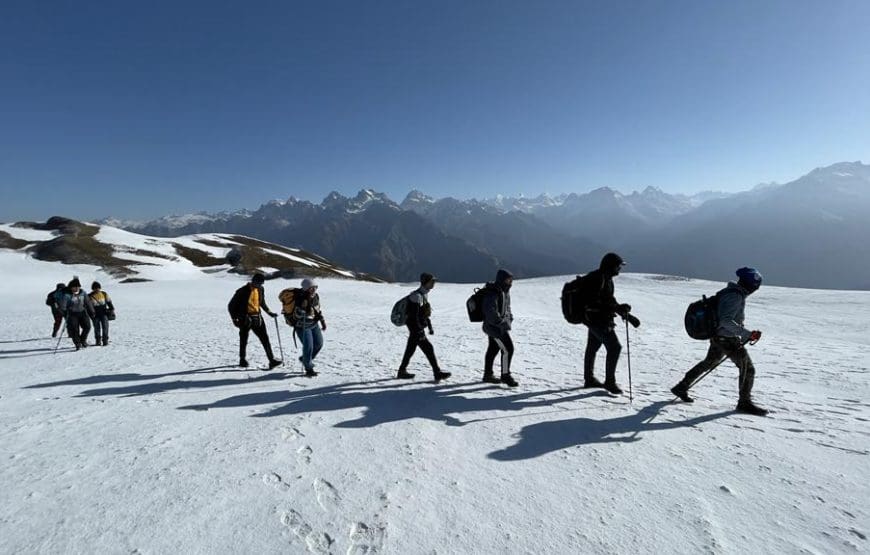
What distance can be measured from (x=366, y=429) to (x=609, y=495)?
3674mm

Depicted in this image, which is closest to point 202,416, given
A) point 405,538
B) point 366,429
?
point 366,429

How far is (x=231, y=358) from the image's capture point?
12383mm

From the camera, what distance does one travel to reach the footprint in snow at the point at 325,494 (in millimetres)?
4359

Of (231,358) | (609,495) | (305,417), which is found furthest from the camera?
(231,358)

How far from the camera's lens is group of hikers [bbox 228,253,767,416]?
24.0ft

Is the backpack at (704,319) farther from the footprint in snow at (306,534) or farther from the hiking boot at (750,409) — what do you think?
the footprint in snow at (306,534)

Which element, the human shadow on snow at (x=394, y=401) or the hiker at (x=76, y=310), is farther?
the hiker at (x=76, y=310)

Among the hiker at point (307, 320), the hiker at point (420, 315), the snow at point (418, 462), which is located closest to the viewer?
the snow at point (418, 462)

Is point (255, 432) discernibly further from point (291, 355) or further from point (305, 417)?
point (291, 355)

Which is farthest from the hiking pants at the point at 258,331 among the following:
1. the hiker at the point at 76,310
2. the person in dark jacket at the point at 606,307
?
the person in dark jacket at the point at 606,307

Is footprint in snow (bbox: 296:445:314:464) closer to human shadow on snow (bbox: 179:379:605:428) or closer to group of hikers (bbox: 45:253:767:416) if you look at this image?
human shadow on snow (bbox: 179:379:605:428)

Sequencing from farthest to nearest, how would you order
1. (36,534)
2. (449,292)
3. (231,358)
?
(449,292) → (231,358) → (36,534)

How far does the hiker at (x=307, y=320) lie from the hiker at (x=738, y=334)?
27.5 feet

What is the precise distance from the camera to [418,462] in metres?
5.36
